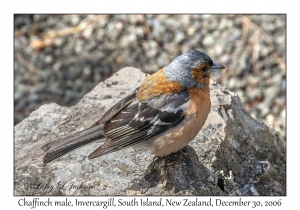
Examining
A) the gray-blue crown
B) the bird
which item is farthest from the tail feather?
the gray-blue crown

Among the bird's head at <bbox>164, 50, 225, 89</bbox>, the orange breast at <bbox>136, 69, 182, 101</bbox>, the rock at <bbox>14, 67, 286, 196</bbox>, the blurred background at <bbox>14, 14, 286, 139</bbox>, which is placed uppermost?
the blurred background at <bbox>14, 14, 286, 139</bbox>

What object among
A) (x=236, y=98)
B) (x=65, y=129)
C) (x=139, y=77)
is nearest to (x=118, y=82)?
(x=139, y=77)

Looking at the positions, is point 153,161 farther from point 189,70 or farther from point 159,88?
point 189,70

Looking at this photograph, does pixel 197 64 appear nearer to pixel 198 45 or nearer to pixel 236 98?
pixel 236 98

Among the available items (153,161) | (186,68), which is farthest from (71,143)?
(186,68)

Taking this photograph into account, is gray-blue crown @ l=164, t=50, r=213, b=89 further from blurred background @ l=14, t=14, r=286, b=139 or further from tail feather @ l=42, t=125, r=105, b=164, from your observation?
blurred background @ l=14, t=14, r=286, b=139
